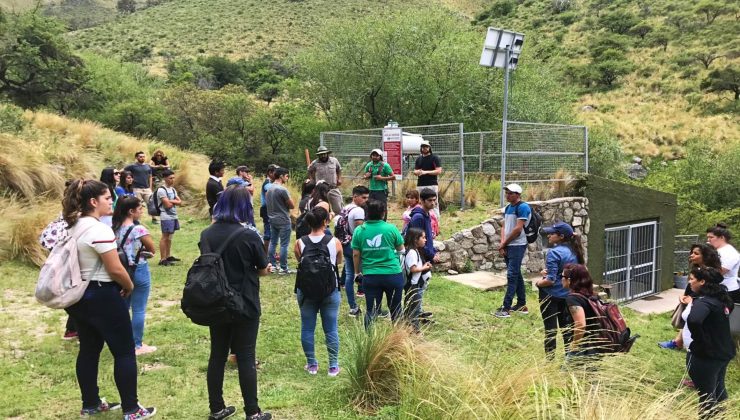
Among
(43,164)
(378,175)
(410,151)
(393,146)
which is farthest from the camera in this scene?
(410,151)

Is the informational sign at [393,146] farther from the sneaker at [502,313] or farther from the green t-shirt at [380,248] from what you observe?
the green t-shirt at [380,248]

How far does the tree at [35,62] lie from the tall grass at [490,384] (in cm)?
2257

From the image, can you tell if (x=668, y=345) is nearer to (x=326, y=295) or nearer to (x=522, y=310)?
(x=522, y=310)

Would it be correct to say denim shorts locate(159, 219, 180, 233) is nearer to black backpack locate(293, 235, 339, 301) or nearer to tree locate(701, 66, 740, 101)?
black backpack locate(293, 235, 339, 301)

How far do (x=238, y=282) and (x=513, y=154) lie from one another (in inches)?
367

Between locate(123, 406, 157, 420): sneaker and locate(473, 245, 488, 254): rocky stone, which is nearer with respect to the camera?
locate(123, 406, 157, 420): sneaker

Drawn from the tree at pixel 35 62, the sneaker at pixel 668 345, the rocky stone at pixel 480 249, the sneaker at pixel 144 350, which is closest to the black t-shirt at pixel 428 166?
the rocky stone at pixel 480 249

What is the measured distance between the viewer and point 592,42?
55.7m

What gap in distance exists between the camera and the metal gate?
1238 centimetres

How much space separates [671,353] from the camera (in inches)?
310

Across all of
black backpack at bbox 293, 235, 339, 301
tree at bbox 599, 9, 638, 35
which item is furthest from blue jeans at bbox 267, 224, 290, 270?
tree at bbox 599, 9, 638, 35

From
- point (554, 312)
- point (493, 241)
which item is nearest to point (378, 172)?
point (493, 241)

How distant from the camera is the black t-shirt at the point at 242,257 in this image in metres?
3.71

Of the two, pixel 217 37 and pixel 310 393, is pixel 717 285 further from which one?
pixel 217 37
